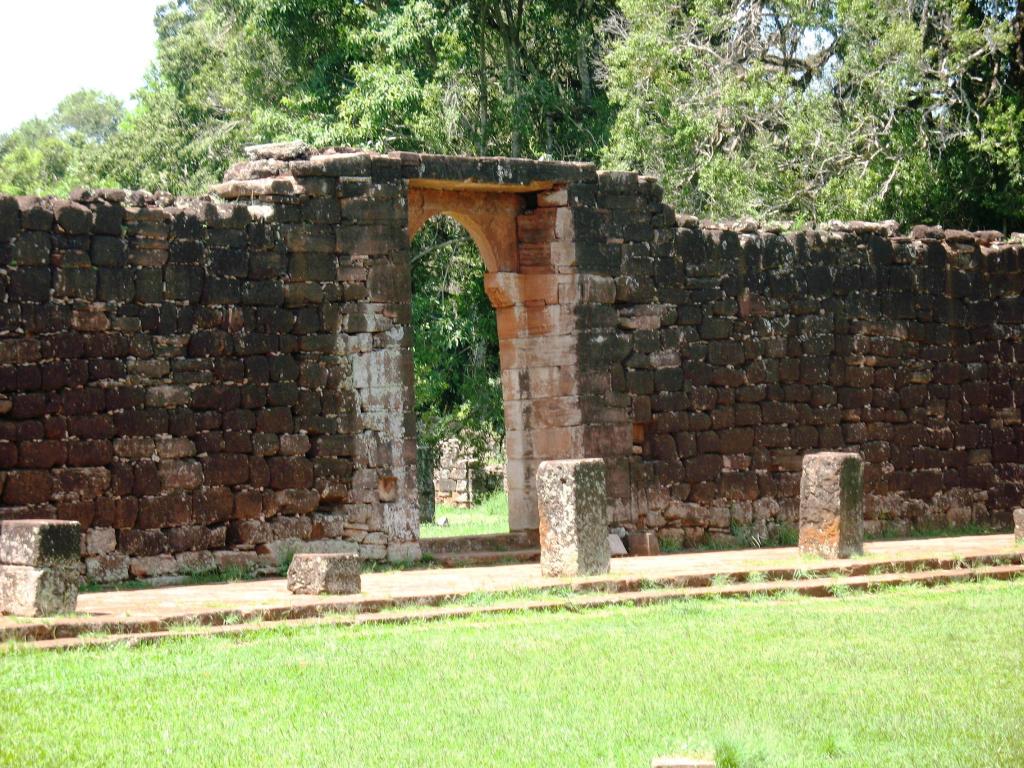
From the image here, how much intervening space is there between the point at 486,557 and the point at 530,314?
2889mm

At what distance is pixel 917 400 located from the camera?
21.4 meters

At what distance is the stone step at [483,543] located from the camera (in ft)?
58.6

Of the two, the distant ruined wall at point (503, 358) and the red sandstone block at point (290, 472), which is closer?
the distant ruined wall at point (503, 358)

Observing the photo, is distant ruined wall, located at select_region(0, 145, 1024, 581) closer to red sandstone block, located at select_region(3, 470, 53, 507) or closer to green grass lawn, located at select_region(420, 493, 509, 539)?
red sandstone block, located at select_region(3, 470, 53, 507)

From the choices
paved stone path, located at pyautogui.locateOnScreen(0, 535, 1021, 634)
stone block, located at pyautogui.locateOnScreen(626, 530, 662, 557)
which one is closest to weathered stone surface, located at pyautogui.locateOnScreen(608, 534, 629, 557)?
stone block, located at pyautogui.locateOnScreen(626, 530, 662, 557)

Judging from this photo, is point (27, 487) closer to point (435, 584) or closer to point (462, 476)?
point (435, 584)

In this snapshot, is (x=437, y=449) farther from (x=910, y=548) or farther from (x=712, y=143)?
(x=910, y=548)

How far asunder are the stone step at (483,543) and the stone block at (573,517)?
3.16 meters

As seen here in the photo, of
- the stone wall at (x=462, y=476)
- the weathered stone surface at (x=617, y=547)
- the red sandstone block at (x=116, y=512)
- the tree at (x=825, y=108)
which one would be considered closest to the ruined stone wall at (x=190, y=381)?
the red sandstone block at (x=116, y=512)

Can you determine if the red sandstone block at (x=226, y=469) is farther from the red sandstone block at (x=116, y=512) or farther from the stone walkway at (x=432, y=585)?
the stone walkway at (x=432, y=585)

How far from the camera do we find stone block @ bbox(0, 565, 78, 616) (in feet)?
39.4

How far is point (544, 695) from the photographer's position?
9906mm

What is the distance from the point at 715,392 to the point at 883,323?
2822 millimetres

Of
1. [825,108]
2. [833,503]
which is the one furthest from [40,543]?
[825,108]
